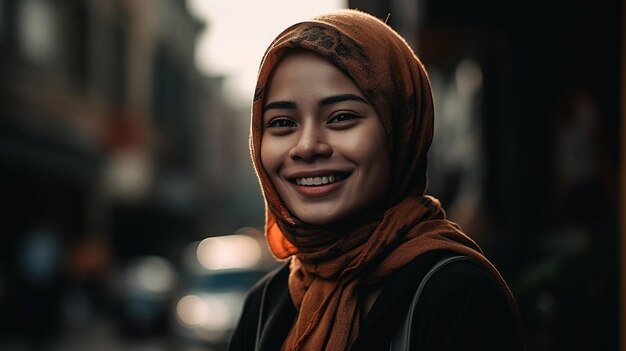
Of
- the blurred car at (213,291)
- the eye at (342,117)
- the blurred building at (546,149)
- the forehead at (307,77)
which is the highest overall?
the forehead at (307,77)

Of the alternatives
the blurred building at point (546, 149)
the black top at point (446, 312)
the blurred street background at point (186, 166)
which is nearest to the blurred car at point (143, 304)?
the blurred street background at point (186, 166)

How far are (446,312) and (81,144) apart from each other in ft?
76.2

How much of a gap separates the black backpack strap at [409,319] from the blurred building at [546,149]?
2.28 meters

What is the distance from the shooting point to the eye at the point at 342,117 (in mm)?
2054

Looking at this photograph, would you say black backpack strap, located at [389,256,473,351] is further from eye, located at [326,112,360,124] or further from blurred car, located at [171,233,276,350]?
blurred car, located at [171,233,276,350]

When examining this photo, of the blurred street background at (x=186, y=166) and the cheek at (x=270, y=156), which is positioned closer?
the cheek at (x=270, y=156)

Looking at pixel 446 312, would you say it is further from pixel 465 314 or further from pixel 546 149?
pixel 546 149

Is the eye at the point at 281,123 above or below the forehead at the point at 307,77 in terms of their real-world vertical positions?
below

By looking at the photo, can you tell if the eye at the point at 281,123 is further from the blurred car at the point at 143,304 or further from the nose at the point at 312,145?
the blurred car at the point at 143,304

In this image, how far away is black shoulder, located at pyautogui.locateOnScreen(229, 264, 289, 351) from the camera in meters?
2.43

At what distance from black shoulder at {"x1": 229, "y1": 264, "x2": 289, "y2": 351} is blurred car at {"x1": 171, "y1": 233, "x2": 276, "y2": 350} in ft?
28.3

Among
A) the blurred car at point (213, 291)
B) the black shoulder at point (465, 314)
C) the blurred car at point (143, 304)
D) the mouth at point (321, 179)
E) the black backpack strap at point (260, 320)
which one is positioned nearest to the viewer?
the black shoulder at point (465, 314)

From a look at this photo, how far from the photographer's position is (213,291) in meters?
13.1

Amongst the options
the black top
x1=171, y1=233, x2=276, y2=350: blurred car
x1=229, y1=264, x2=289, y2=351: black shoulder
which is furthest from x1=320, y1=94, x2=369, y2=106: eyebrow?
x1=171, y1=233, x2=276, y2=350: blurred car
